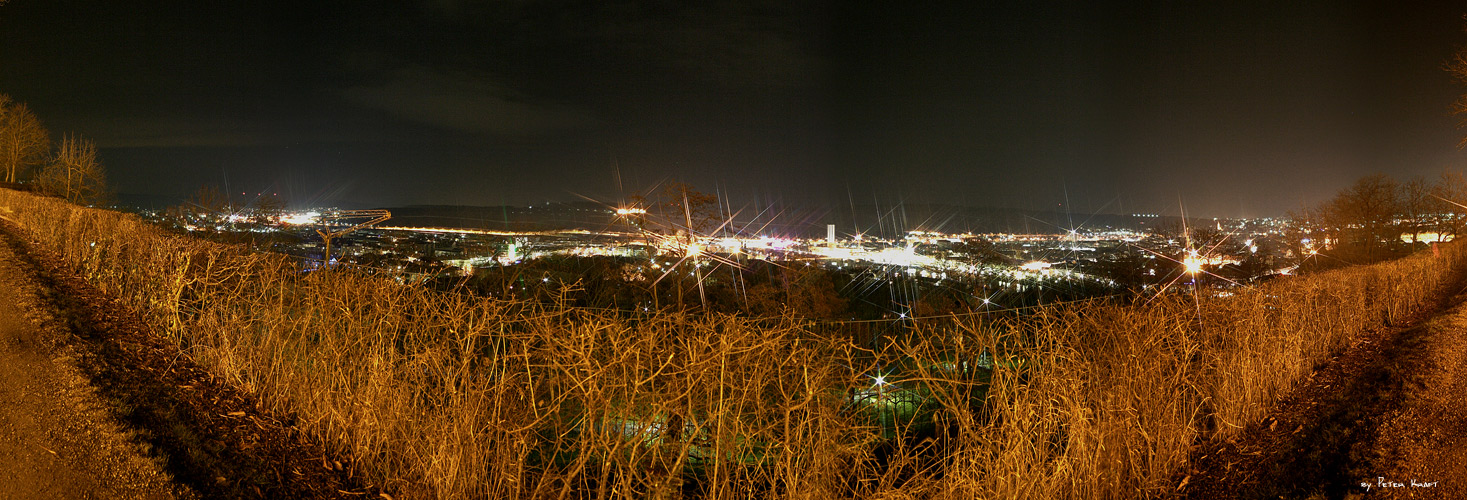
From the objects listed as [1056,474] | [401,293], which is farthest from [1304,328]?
[401,293]

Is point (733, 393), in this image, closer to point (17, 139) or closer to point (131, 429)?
point (131, 429)

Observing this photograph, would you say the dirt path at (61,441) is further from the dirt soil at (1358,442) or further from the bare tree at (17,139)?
the bare tree at (17,139)

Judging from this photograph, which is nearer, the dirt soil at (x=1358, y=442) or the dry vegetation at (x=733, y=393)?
the dry vegetation at (x=733, y=393)

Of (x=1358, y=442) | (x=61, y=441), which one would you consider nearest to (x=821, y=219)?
(x=1358, y=442)

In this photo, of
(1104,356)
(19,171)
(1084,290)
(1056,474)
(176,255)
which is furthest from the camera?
(19,171)

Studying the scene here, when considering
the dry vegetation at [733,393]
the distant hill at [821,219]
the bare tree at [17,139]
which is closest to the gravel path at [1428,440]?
the dry vegetation at [733,393]

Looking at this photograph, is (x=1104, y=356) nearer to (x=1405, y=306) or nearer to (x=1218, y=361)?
(x=1218, y=361)
